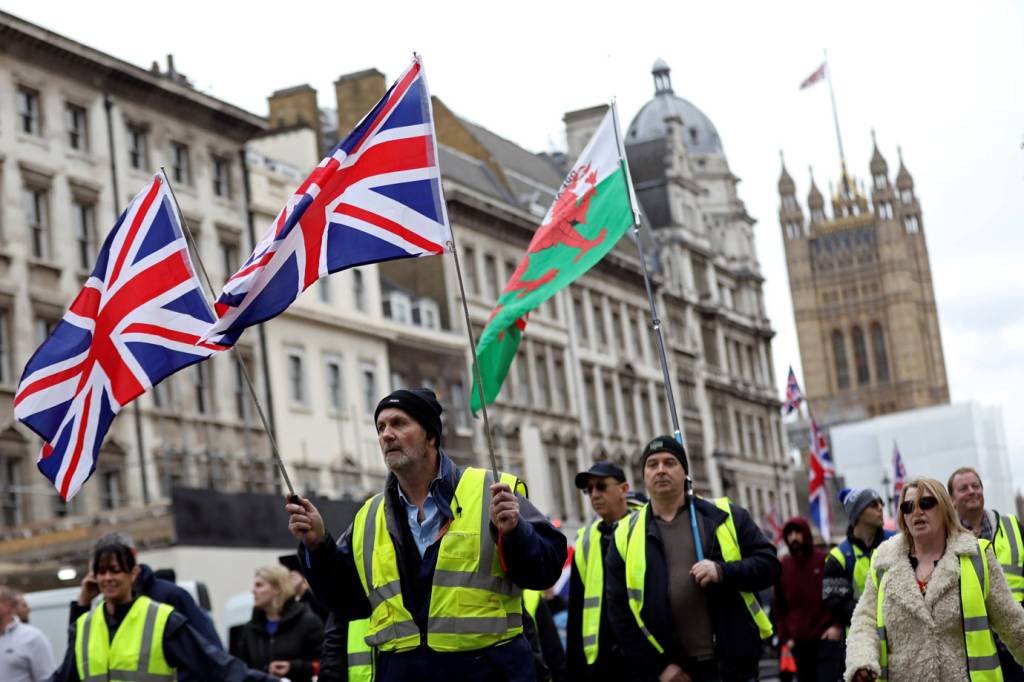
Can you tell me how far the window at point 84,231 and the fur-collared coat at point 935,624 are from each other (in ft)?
113

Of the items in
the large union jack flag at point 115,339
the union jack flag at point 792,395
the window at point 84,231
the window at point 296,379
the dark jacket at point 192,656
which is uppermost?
the window at point 84,231

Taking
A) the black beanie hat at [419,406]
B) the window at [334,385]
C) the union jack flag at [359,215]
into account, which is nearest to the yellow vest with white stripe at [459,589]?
the black beanie hat at [419,406]

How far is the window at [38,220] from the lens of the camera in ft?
133

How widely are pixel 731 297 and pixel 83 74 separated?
4819cm

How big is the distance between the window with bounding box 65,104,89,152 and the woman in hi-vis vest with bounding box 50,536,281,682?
33.0 metres

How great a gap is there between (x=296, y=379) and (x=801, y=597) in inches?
1354

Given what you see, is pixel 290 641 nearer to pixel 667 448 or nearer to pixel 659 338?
pixel 659 338

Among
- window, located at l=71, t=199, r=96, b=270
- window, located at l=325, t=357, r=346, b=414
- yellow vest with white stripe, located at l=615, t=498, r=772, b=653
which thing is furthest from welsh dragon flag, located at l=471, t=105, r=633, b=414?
window, located at l=325, t=357, r=346, b=414

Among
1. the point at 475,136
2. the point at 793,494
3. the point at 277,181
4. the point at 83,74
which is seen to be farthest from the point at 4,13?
the point at 793,494

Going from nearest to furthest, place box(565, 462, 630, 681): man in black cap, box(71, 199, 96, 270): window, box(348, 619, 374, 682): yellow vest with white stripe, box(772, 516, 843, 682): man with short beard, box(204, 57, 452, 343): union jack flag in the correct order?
box(204, 57, 452, 343): union jack flag
box(348, 619, 374, 682): yellow vest with white stripe
box(565, 462, 630, 681): man in black cap
box(772, 516, 843, 682): man with short beard
box(71, 199, 96, 270): window

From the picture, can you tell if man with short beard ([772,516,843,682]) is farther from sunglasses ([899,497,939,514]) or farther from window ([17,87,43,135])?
window ([17,87,43,135])

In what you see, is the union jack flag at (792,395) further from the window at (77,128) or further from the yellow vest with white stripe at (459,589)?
the yellow vest with white stripe at (459,589)

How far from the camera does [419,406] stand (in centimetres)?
764

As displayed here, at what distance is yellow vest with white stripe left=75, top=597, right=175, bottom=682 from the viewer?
9.92m
